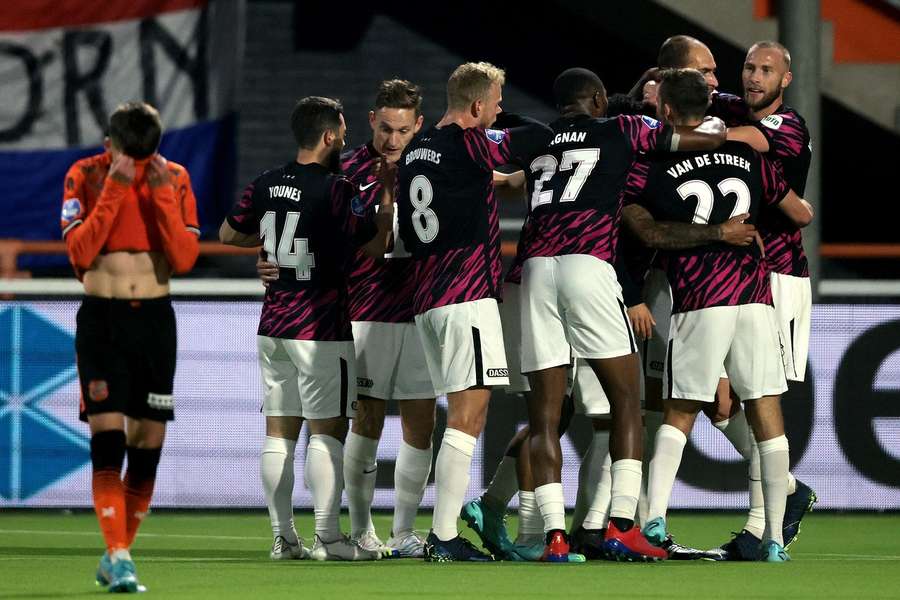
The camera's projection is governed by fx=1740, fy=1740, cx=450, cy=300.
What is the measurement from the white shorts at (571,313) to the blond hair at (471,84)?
0.79 meters

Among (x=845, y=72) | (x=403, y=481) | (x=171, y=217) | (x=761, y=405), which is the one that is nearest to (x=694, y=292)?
(x=761, y=405)

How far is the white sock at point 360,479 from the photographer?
8500 mm

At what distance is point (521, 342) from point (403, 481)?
87 cm

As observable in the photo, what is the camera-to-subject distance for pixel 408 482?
830 centimetres

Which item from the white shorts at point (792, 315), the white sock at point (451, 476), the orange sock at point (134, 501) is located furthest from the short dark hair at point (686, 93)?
the orange sock at point (134, 501)

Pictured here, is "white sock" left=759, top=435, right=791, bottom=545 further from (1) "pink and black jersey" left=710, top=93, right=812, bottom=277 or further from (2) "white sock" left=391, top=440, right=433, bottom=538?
(2) "white sock" left=391, top=440, right=433, bottom=538

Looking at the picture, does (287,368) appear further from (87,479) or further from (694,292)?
(87,479)

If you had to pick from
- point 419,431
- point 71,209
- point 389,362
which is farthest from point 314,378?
point 71,209

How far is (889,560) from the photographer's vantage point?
831 centimetres

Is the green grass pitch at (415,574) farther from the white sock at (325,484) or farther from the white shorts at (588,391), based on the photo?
the white shorts at (588,391)

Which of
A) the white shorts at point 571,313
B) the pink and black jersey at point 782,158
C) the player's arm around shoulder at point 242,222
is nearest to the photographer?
the white shorts at point 571,313

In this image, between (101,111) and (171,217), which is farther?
(101,111)

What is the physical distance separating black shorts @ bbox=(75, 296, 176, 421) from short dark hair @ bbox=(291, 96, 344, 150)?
1.49 meters

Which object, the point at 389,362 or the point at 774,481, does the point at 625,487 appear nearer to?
the point at 774,481
